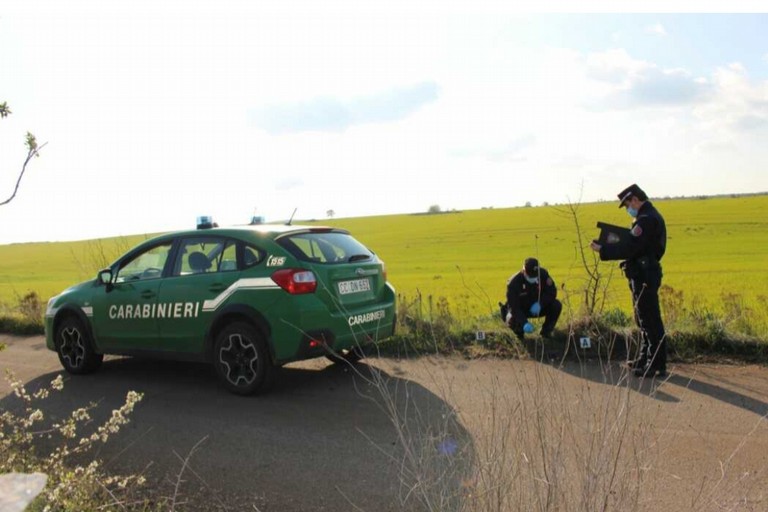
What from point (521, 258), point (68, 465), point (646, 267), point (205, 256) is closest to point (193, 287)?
point (205, 256)

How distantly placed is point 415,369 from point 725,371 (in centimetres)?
313

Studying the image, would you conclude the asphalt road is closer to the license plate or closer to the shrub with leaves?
the shrub with leaves

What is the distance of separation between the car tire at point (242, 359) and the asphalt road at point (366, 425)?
188 mm

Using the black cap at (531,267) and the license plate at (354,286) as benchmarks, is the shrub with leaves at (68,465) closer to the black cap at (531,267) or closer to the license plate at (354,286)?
the license plate at (354,286)

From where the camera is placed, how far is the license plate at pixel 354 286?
6.05 m

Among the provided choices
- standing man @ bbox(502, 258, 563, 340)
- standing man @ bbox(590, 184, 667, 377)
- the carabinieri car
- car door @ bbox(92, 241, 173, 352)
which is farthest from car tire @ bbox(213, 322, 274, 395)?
standing man @ bbox(590, 184, 667, 377)

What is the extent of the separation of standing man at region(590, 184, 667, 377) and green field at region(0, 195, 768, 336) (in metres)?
0.38

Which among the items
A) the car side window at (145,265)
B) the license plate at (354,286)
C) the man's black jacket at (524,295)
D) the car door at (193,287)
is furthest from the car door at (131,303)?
the man's black jacket at (524,295)

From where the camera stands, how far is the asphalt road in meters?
3.35

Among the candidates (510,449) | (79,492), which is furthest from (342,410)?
(510,449)

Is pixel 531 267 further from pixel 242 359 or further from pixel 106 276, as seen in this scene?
pixel 106 276

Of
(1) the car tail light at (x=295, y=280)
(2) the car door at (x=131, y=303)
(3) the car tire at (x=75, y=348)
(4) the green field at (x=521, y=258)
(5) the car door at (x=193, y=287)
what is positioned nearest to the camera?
(1) the car tail light at (x=295, y=280)

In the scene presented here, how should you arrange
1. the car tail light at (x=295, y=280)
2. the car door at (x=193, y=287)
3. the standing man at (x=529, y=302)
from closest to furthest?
the car tail light at (x=295, y=280) → the car door at (x=193, y=287) → the standing man at (x=529, y=302)

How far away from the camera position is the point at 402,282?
845 inches
